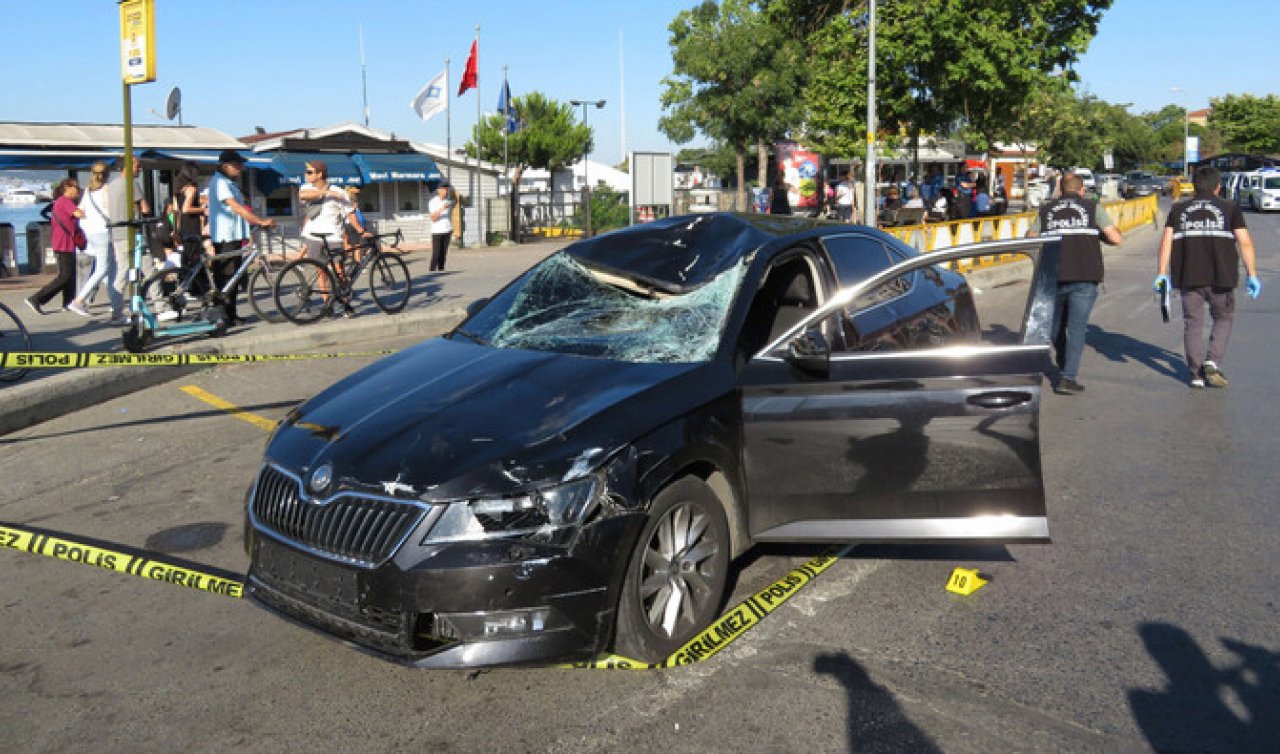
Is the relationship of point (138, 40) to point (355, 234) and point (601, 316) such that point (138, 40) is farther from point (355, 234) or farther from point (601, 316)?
point (601, 316)

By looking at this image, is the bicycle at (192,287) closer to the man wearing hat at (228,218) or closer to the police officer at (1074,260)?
the man wearing hat at (228,218)

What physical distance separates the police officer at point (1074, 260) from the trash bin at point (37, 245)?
1826 centimetres

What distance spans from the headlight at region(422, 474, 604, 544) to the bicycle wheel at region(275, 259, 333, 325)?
8.38 m

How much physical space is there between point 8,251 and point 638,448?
2001 cm

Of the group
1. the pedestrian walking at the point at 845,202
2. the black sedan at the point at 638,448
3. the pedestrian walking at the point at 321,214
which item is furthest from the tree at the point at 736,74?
the black sedan at the point at 638,448

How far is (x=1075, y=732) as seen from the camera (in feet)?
10.9

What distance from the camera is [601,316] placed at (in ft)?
15.7

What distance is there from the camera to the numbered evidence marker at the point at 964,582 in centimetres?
449

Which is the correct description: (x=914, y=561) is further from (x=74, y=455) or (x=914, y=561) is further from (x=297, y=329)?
(x=297, y=329)

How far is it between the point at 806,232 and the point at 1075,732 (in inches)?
104

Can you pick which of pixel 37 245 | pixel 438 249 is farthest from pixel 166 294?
pixel 37 245

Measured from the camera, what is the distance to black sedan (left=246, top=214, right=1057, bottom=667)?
11.1 feet

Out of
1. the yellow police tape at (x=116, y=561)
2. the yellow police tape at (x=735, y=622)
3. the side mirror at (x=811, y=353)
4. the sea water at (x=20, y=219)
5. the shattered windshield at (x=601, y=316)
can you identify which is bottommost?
the yellow police tape at (x=735, y=622)

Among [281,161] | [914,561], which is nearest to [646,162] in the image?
[281,161]
